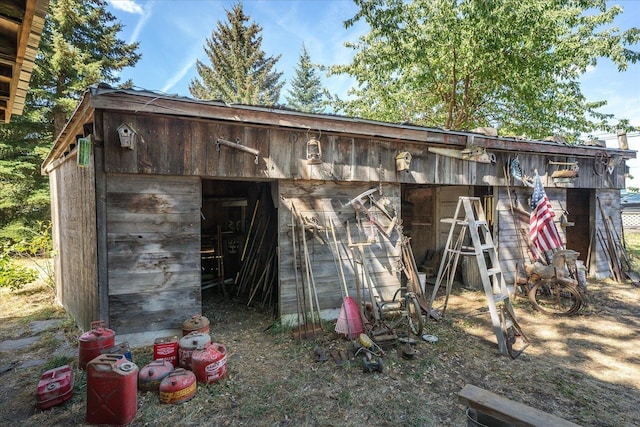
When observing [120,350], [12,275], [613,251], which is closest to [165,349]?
[120,350]

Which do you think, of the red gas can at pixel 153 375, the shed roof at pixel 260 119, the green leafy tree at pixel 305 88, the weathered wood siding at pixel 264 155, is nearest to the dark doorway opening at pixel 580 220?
the shed roof at pixel 260 119

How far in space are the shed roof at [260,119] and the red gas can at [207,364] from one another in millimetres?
2751

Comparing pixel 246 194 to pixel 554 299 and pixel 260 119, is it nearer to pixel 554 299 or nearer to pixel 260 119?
pixel 260 119

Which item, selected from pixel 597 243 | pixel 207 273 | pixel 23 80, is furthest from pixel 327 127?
pixel 597 243

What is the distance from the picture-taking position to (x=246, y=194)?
7031 millimetres

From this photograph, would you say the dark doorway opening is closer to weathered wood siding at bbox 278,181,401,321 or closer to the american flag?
the american flag

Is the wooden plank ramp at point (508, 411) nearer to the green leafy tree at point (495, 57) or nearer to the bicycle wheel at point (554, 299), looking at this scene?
the bicycle wheel at point (554, 299)

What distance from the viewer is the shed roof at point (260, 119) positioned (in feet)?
11.3

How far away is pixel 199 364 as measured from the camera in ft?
9.83

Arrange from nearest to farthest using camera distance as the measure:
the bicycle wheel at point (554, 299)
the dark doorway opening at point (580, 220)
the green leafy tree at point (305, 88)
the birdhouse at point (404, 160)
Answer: the birdhouse at point (404, 160) < the bicycle wheel at point (554, 299) < the dark doorway opening at point (580, 220) < the green leafy tree at point (305, 88)

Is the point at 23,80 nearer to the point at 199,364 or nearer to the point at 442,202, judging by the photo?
the point at 199,364

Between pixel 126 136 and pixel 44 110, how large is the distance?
455 inches

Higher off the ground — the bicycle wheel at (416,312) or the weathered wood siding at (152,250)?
the weathered wood siding at (152,250)

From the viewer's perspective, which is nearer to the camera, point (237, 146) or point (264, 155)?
point (237, 146)
